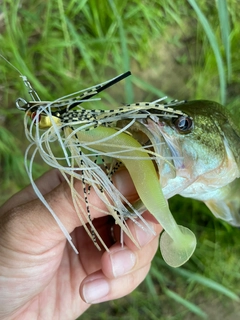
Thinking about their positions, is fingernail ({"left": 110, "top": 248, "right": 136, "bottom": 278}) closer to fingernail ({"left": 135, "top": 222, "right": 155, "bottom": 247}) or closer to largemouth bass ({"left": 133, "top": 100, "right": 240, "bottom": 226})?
fingernail ({"left": 135, "top": 222, "right": 155, "bottom": 247})

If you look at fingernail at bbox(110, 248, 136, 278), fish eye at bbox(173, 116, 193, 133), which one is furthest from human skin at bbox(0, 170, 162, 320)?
fish eye at bbox(173, 116, 193, 133)

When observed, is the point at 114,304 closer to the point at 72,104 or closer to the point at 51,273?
the point at 51,273

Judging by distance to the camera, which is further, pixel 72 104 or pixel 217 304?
pixel 217 304

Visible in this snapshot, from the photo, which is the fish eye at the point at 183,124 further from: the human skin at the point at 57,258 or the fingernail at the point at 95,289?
the fingernail at the point at 95,289

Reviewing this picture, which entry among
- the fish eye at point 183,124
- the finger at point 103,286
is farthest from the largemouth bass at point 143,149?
the finger at point 103,286

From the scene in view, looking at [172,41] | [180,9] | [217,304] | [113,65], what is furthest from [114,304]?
[180,9]

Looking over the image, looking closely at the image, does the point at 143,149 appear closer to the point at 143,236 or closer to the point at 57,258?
the point at 143,236

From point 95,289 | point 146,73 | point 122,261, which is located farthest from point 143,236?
point 146,73
